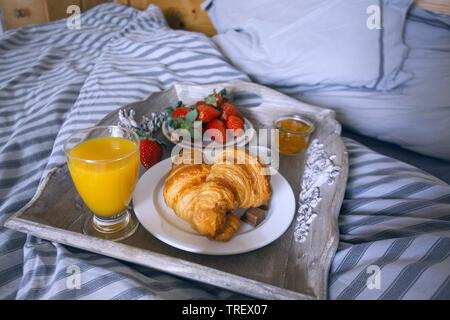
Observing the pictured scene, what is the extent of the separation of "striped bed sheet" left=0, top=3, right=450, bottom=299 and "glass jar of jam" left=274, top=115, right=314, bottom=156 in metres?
0.13

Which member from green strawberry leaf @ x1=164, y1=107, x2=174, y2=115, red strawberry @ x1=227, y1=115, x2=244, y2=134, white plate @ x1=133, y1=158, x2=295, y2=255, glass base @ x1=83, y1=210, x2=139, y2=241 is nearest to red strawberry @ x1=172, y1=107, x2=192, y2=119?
green strawberry leaf @ x1=164, y1=107, x2=174, y2=115

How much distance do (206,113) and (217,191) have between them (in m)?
0.38

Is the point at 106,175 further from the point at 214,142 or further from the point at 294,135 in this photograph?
the point at 294,135

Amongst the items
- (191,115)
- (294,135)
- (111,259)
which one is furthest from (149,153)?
(294,135)

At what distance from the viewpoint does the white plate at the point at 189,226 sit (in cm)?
58

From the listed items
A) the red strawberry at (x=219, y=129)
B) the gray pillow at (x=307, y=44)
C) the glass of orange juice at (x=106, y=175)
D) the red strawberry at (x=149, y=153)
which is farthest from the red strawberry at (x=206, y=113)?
the gray pillow at (x=307, y=44)

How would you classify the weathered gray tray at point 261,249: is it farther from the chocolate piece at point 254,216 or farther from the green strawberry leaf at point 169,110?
the green strawberry leaf at point 169,110

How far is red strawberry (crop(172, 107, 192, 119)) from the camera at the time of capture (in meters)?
0.93

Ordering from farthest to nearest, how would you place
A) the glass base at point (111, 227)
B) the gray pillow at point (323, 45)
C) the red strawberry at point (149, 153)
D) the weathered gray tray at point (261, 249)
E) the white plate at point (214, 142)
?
the gray pillow at point (323, 45) < the white plate at point (214, 142) < the red strawberry at point (149, 153) < the glass base at point (111, 227) < the weathered gray tray at point (261, 249)

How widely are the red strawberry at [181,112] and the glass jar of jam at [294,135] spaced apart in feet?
0.88

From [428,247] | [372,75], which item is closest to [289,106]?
[372,75]

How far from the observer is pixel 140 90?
1.17m

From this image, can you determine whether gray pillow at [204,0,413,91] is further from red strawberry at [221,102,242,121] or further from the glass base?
the glass base
